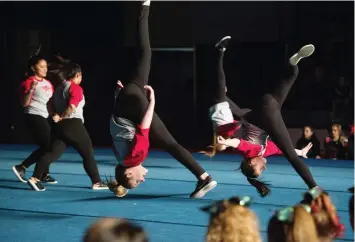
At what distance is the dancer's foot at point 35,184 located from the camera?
4.96 m

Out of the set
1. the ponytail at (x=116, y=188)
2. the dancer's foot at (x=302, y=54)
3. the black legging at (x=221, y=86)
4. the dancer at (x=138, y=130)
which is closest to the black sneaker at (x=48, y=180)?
the ponytail at (x=116, y=188)

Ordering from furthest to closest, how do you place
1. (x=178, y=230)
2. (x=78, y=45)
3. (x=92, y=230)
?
(x=78, y=45) → (x=178, y=230) → (x=92, y=230)

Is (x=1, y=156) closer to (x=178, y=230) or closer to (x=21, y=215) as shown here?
(x=21, y=215)

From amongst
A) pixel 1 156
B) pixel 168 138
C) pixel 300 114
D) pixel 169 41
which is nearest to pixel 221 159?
pixel 300 114

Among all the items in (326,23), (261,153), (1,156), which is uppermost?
(326,23)

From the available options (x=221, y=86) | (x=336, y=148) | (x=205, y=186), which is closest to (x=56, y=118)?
(x=205, y=186)

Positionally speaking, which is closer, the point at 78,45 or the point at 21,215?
the point at 21,215

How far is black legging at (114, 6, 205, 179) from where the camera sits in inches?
155

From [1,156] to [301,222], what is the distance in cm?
638

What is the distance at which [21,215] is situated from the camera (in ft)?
13.1

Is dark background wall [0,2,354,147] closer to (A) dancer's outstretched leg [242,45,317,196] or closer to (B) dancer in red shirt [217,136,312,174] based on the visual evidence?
(A) dancer's outstretched leg [242,45,317,196]

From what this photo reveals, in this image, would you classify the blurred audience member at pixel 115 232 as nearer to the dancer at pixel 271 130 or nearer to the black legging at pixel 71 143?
the dancer at pixel 271 130

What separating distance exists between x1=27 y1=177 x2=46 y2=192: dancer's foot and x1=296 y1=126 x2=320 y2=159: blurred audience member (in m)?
3.57

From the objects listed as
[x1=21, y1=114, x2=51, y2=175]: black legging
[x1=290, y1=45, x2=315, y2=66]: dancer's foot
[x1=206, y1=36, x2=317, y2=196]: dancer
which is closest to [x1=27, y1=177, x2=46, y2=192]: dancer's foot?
[x1=21, y1=114, x2=51, y2=175]: black legging
